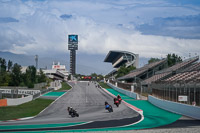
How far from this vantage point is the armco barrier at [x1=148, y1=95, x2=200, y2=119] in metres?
24.2

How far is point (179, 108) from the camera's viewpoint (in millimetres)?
28234

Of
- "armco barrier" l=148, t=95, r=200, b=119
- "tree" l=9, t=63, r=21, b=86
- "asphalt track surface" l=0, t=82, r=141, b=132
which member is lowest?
"asphalt track surface" l=0, t=82, r=141, b=132

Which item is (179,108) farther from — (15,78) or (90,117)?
(15,78)

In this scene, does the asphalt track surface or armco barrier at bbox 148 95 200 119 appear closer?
the asphalt track surface

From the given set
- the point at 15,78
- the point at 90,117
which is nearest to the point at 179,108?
the point at 90,117

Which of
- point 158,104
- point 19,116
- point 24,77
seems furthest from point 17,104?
point 24,77

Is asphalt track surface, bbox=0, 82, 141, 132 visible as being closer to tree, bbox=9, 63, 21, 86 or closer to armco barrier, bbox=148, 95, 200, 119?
armco barrier, bbox=148, 95, 200, 119

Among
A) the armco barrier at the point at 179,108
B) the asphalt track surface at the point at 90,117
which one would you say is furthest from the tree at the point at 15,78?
the armco barrier at the point at 179,108

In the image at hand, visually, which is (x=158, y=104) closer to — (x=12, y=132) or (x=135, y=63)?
(x=12, y=132)

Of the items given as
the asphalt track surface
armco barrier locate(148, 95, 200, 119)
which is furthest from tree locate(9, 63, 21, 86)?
armco barrier locate(148, 95, 200, 119)

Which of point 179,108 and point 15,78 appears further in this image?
point 15,78

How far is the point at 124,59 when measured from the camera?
15200 centimetres

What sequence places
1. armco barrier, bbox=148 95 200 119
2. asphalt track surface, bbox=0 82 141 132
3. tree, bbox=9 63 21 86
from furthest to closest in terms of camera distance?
tree, bbox=9 63 21 86
armco barrier, bbox=148 95 200 119
asphalt track surface, bbox=0 82 141 132

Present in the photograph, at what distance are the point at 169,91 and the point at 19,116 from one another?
1514 cm
